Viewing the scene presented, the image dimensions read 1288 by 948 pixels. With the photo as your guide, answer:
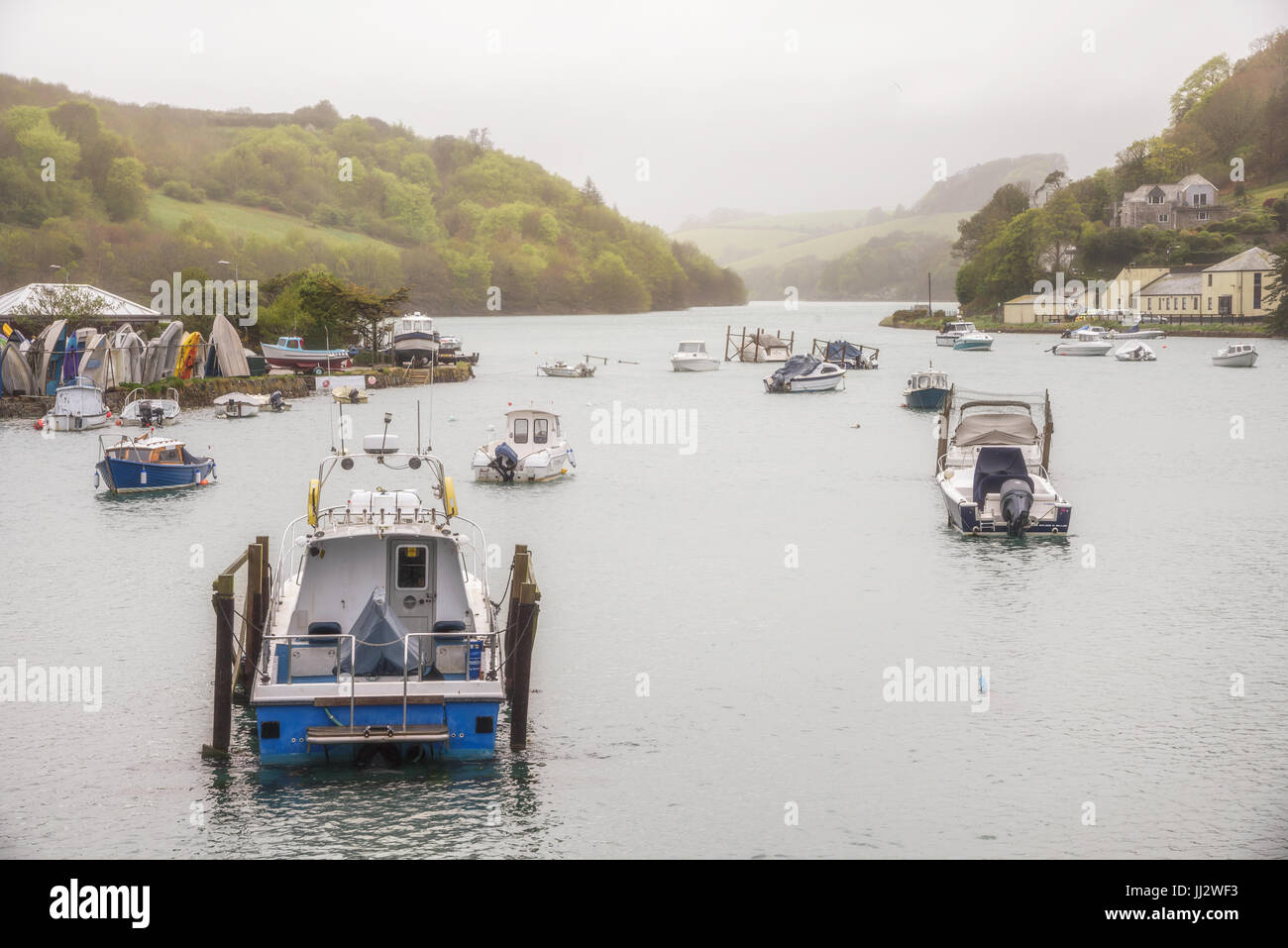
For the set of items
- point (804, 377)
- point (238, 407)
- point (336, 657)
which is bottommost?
point (336, 657)

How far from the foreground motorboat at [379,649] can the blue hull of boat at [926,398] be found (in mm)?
63787

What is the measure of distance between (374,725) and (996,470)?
86.1ft

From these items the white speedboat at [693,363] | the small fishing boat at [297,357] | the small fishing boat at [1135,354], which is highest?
the small fishing boat at [1135,354]

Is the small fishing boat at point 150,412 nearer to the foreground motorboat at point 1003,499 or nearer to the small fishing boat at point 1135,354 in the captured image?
the foreground motorboat at point 1003,499

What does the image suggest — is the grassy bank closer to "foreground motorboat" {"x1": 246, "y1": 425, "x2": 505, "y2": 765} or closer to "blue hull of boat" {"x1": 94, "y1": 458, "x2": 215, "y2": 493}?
"blue hull of boat" {"x1": 94, "y1": 458, "x2": 215, "y2": 493}

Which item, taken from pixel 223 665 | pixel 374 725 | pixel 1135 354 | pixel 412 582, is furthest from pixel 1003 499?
pixel 1135 354

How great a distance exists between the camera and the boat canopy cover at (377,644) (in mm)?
19797

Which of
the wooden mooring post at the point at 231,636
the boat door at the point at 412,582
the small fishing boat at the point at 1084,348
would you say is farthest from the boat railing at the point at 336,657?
the small fishing boat at the point at 1084,348

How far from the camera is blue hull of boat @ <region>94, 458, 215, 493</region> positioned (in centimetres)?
4884

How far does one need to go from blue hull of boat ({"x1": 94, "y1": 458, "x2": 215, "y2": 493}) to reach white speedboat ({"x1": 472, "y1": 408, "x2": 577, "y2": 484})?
37.0ft

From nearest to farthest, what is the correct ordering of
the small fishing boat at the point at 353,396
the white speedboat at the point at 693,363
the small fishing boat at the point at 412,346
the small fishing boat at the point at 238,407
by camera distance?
the small fishing boat at the point at 238,407
the small fishing boat at the point at 353,396
the small fishing boat at the point at 412,346
the white speedboat at the point at 693,363

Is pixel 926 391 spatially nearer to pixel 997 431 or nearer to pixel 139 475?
pixel 997 431

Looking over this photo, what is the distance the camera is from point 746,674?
86.7 ft
